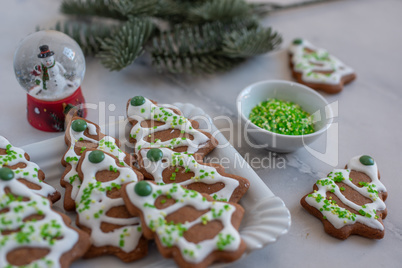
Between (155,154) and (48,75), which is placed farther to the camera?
(48,75)

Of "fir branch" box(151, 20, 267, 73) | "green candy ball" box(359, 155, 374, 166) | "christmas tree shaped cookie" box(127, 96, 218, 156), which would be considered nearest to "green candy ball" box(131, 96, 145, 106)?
"christmas tree shaped cookie" box(127, 96, 218, 156)

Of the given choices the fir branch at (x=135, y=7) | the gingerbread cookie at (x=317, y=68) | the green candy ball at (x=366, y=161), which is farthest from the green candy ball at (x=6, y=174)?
the gingerbread cookie at (x=317, y=68)

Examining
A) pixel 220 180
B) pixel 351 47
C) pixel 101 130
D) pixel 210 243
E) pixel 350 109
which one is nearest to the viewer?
pixel 210 243

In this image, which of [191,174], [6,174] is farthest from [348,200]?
[6,174]

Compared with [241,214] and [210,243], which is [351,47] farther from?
[210,243]

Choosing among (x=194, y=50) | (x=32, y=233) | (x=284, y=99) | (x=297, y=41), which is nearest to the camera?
(x=32, y=233)

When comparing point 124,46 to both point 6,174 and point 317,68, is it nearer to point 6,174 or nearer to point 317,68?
point 6,174

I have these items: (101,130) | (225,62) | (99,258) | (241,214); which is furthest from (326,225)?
(225,62)
